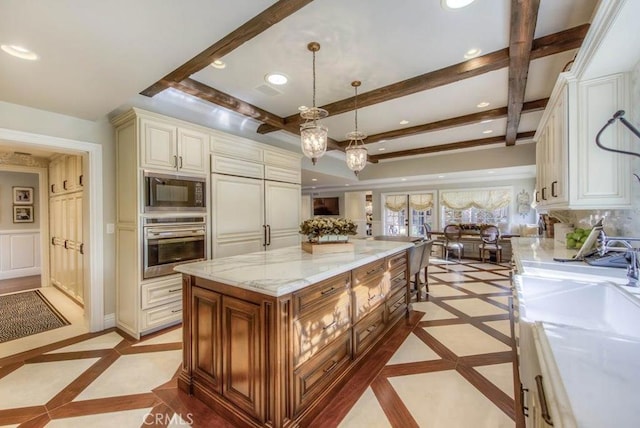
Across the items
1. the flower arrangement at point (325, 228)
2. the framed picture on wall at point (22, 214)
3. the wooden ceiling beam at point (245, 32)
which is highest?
the wooden ceiling beam at point (245, 32)

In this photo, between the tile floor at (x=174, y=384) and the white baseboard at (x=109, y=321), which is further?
the white baseboard at (x=109, y=321)

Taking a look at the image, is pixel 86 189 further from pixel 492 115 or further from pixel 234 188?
pixel 492 115

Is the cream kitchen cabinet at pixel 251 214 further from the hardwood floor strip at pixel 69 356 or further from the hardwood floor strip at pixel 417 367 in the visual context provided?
the hardwood floor strip at pixel 417 367

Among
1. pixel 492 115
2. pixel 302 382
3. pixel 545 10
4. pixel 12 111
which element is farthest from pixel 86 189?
pixel 492 115

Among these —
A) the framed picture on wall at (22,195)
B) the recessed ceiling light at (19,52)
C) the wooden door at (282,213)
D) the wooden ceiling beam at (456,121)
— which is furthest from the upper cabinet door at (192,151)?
the framed picture on wall at (22,195)

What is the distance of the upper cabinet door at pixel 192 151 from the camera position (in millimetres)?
3133

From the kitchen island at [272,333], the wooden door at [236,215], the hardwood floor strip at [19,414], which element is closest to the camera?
the kitchen island at [272,333]

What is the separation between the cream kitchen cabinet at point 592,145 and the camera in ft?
6.44

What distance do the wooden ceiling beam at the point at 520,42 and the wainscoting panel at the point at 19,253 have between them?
8188 mm

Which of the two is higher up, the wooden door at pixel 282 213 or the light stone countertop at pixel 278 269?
the wooden door at pixel 282 213

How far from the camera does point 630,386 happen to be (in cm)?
68

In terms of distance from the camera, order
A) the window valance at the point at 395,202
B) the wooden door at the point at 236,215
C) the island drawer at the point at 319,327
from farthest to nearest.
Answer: the window valance at the point at 395,202 < the wooden door at the point at 236,215 < the island drawer at the point at 319,327

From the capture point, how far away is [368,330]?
2.43m

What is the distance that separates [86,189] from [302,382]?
3053mm
